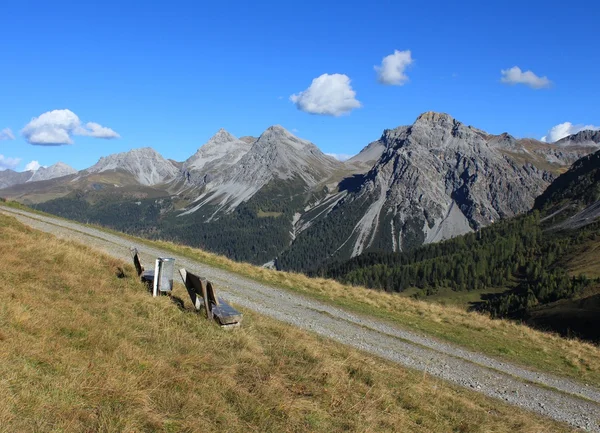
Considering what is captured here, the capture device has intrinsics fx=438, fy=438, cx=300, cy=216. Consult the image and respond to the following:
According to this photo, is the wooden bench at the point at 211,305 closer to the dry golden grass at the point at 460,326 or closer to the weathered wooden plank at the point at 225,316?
the weathered wooden plank at the point at 225,316

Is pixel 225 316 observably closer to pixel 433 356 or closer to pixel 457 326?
pixel 433 356

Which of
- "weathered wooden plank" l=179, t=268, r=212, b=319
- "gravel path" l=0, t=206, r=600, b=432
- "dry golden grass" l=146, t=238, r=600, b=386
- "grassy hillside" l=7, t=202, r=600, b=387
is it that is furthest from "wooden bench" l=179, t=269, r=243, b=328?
"dry golden grass" l=146, t=238, r=600, b=386

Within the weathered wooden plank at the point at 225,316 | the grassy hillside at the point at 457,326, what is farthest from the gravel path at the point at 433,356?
the weathered wooden plank at the point at 225,316

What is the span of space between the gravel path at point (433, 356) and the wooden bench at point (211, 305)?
537 cm

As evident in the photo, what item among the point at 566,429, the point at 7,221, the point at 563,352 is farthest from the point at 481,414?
the point at 7,221

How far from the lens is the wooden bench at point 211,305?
11.5m

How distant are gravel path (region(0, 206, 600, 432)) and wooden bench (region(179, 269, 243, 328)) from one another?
17.6ft

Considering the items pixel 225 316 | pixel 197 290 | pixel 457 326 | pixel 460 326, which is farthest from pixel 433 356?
pixel 197 290

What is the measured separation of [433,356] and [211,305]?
9.47 metres

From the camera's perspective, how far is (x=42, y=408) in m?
6.18

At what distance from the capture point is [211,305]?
481 inches

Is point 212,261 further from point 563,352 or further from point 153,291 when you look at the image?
point 563,352

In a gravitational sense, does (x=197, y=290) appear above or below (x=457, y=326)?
above

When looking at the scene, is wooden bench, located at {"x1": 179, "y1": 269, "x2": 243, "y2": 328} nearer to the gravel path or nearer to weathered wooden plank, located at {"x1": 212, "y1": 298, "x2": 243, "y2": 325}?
weathered wooden plank, located at {"x1": 212, "y1": 298, "x2": 243, "y2": 325}
